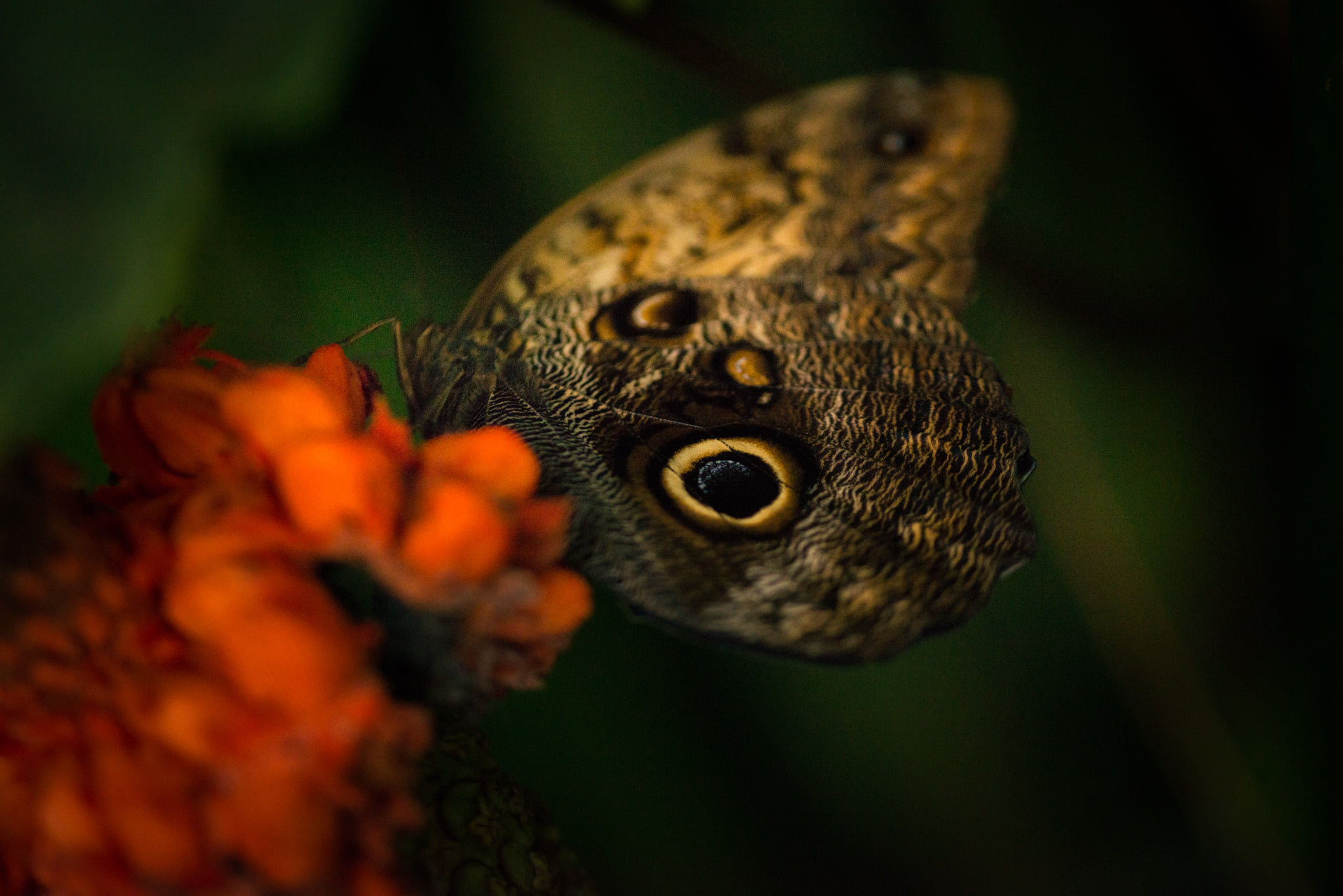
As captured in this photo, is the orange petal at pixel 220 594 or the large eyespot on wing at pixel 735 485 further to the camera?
the large eyespot on wing at pixel 735 485

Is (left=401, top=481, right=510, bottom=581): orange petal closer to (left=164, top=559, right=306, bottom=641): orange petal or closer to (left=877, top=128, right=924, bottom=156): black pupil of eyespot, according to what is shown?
(left=164, top=559, right=306, bottom=641): orange petal

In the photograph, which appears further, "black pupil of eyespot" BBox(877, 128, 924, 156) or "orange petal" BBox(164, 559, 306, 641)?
"black pupil of eyespot" BBox(877, 128, 924, 156)

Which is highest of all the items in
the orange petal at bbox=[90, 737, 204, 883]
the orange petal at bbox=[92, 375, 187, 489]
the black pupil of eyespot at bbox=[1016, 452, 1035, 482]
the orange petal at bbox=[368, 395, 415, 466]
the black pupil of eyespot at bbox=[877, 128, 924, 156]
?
the black pupil of eyespot at bbox=[877, 128, 924, 156]

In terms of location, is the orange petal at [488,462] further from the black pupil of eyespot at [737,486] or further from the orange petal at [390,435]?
the black pupil of eyespot at [737,486]

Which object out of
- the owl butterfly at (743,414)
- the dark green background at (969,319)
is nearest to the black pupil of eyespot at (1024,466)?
the owl butterfly at (743,414)

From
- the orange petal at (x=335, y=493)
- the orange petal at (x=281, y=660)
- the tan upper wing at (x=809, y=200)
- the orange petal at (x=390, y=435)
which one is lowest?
the orange petal at (x=281, y=660)

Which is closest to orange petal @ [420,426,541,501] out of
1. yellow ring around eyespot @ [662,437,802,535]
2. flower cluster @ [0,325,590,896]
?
flower cluster @ [0,325,590,896]
